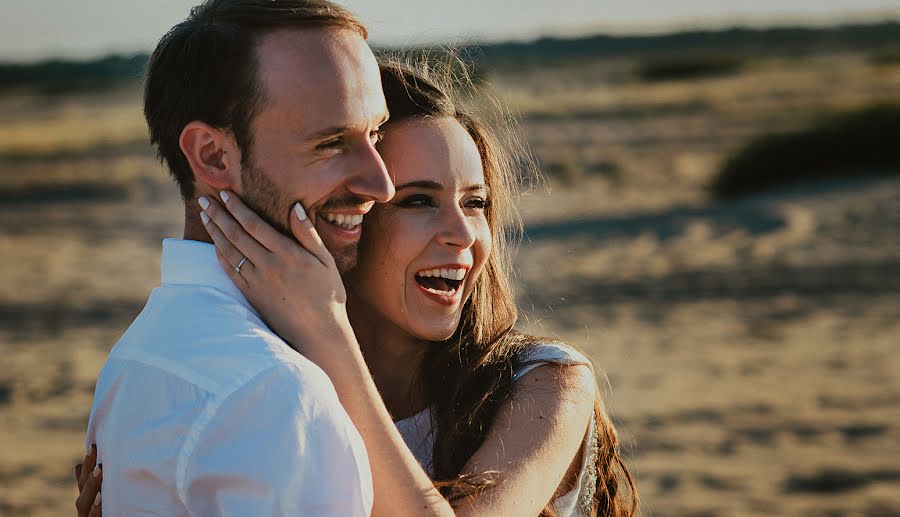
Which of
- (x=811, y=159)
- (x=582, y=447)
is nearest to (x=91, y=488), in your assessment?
(x=582, y=447)

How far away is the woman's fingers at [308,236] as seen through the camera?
261cm

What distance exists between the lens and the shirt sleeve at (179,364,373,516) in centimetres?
204

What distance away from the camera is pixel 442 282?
11.1ft

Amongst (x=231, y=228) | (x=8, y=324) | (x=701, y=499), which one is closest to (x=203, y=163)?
(x=231, y=228)

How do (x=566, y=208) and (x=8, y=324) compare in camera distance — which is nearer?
(x=8, y=324)

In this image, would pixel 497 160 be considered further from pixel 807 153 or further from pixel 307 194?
pixel 807 153

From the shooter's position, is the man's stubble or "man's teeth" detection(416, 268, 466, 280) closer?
the man's stubble

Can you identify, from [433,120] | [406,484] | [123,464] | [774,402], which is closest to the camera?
[123,464]

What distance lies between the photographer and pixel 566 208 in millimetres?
19266

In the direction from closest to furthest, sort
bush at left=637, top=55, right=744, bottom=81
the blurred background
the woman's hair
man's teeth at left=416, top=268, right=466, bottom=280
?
the woman's hair
man's teeth at left=416, top=268, right=466, bottom=280
the blurred background
bush at left=637, top=55, right=744, bottom=81

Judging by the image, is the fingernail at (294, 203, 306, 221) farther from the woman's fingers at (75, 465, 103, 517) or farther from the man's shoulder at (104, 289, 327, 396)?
the woman's fingers at (75, 465, 103, 517)

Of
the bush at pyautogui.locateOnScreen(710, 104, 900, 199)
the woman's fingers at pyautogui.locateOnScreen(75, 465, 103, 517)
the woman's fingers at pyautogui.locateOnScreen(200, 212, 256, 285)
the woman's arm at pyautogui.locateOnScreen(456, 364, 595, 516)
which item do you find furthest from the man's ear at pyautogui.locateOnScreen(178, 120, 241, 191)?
the bush at pyautogui.locateOnScreen(710, 104, 900, 199)

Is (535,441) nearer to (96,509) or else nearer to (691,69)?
(96,509)

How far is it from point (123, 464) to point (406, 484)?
0.64m
